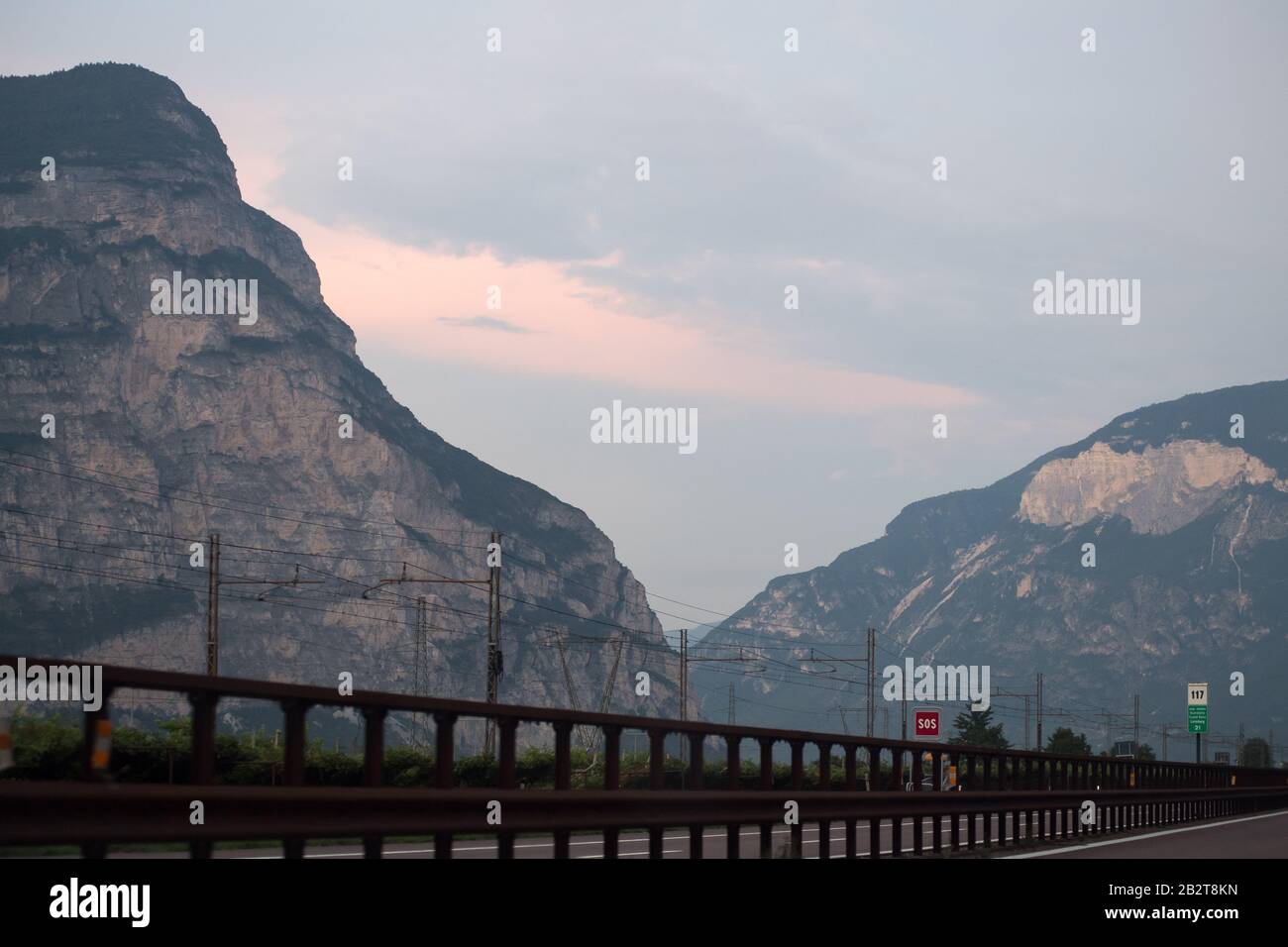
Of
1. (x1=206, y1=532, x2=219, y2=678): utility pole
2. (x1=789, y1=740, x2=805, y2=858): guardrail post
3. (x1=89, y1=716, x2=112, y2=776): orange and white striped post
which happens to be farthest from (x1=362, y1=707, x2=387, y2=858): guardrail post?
(x1=206, y1=532, x2=219, y2=678): utility pole

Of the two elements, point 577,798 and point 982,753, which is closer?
point 577,798

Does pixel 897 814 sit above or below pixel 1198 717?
above

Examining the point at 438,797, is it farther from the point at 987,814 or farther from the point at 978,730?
the point at 978,730

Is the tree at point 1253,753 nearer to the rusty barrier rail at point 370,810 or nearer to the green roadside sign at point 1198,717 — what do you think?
the green roadside sign at point 1198,717

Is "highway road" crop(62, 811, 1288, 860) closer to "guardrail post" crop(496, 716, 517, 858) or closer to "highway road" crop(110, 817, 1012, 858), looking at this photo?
"highway road" crop(110, 817, 1012, 858)

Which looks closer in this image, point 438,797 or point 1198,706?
point 438,797

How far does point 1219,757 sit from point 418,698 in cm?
9153

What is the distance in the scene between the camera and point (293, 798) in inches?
293

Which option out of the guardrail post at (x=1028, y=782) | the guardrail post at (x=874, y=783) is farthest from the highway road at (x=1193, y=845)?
the guardrail post at (x=874, y=783)

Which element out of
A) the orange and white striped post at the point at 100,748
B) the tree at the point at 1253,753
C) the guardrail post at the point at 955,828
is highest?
the orange and white striped post at the point at 100,748

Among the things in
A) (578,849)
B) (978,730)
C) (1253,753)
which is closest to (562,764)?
(578,849)
